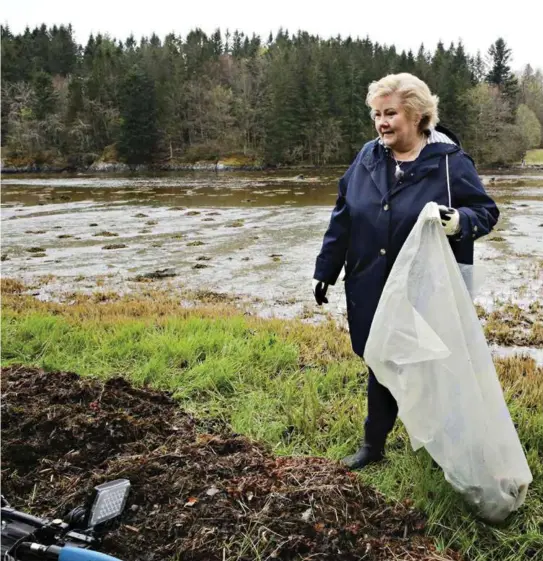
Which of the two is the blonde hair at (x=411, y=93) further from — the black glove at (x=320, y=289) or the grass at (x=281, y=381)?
the grass at (x=281, y=381)

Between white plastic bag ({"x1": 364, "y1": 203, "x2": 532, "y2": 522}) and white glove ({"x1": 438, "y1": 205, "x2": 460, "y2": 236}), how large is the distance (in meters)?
0.06

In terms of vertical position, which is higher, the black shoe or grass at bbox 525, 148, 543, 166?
grass at bbox 525, 148, 543, 166

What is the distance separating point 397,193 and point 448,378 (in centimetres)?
98

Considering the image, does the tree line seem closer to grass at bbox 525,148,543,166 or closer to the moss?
grass at bbox 525,148,543,166

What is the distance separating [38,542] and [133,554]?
416 mm

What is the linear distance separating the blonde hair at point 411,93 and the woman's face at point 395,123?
2cm

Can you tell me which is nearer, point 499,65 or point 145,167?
point 145,167

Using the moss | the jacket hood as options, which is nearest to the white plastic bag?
the jacket hood

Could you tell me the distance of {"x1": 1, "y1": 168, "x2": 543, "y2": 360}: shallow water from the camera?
32.3 feet

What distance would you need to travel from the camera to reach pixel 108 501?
2455 mm

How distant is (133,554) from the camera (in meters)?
2.32

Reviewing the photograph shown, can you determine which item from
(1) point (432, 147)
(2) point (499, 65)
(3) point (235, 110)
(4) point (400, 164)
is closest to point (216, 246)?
(4) point (400, 164)

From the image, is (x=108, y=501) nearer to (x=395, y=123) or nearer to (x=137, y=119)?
(x=395, y=123)

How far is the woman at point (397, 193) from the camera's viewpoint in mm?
2721
